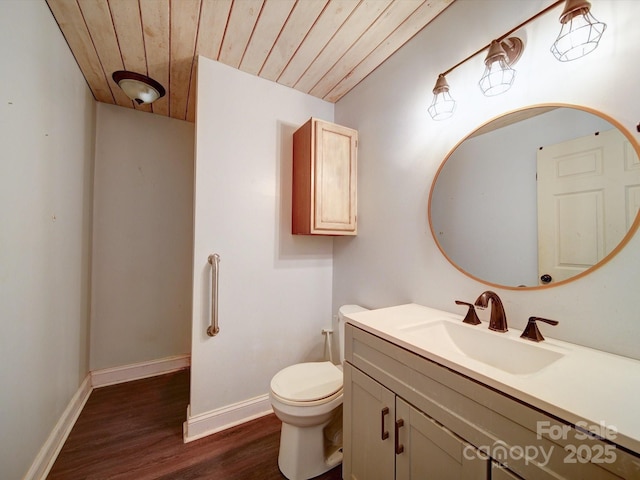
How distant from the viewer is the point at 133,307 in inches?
90.7

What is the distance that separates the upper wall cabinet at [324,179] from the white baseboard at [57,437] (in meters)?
1.85

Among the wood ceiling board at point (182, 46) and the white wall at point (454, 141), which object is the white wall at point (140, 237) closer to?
the wood ceiling board at point (182, 46)

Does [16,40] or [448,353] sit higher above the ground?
[16,40]

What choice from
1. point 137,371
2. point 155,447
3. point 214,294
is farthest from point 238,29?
point 137,371

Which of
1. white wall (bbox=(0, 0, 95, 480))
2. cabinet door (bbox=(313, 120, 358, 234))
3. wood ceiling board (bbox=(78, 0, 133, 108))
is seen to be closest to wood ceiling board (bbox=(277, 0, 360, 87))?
cabinet door (bbox=(313, 120, 358, 234))

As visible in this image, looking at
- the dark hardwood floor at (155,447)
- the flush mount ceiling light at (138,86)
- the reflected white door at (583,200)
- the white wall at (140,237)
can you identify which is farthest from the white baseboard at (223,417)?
the flush mount ceiling light at (138,86)

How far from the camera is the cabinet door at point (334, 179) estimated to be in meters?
1.75

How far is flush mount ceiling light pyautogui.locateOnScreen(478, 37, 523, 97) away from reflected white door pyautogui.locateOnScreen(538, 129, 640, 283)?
330 millimetres

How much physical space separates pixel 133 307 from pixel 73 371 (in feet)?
2.02

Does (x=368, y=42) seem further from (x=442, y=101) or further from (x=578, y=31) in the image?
(x=578, y=31)

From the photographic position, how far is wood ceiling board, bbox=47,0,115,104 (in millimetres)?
1286

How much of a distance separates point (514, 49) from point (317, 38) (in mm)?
1043

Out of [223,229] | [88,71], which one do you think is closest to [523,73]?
[223,229]

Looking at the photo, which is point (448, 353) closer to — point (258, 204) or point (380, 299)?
point (380, 299)
